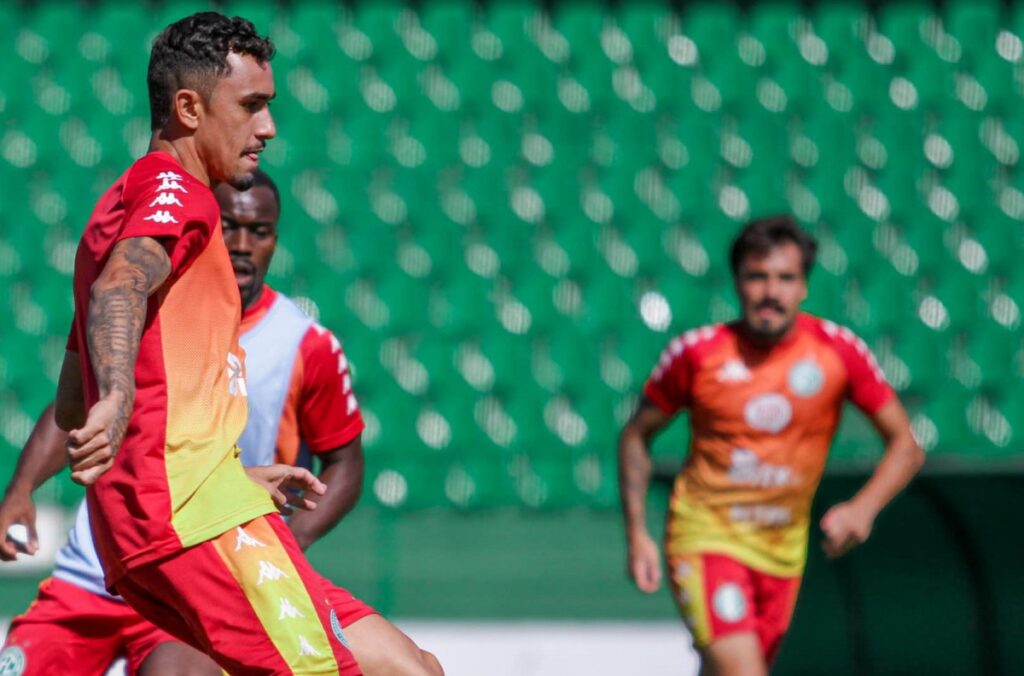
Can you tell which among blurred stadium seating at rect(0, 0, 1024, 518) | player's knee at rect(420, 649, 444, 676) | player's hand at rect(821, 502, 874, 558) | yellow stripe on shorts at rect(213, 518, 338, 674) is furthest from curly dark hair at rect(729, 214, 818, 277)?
blurred stadium seating at rect(0, 0, 1024, 518)

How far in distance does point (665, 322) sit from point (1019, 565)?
2388 millimetres

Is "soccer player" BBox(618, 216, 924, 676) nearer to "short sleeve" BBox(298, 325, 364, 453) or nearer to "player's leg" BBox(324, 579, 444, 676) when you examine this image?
"short sleeve" BBox(298, 325, 364, 453)

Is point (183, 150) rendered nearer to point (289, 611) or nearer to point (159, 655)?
point (289, 611)

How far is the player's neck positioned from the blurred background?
4.68 metres

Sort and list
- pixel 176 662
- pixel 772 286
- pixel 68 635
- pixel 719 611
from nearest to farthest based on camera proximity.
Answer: pixel 176 662 < pixel 68 635 < pixel 719 611 < pixel 772 286

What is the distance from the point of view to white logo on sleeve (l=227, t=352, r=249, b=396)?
9.04ft

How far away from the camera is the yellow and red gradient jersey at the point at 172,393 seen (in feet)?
8.53

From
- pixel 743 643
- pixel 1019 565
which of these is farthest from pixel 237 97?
pixel 1019 565

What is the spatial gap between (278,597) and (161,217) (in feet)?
2.16

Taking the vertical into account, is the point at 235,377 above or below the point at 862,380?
above

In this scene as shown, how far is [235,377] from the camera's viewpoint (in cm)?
279

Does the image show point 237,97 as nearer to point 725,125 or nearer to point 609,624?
point 609,624

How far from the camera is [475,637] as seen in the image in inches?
238

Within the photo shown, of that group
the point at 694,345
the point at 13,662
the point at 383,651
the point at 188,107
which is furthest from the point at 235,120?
the point at 694,345
